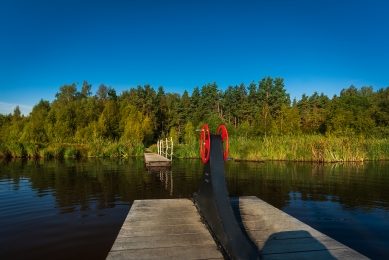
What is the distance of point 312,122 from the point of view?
191ft

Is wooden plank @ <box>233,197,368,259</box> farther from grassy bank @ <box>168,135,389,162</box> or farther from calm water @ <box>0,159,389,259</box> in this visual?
grassy bank @ <box>168,135,389,162</box>

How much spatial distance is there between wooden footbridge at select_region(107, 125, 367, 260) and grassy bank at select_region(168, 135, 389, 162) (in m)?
19.5

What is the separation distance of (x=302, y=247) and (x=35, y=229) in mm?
5967

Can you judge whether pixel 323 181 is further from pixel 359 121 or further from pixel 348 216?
pixel 359 121

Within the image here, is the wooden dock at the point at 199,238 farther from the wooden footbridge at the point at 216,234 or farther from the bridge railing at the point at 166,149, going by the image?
the bridge railing at the point at 166,149

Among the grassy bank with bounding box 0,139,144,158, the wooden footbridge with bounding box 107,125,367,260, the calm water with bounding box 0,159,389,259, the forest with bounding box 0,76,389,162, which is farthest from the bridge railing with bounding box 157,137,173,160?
the wooden footbridge with bounding box 107,125,367,260

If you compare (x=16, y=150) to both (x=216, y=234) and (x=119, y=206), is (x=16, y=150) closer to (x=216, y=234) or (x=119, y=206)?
(x=119, y=206)

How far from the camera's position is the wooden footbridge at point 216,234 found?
123 inches

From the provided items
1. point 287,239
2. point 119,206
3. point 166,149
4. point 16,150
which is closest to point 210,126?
point 166,149

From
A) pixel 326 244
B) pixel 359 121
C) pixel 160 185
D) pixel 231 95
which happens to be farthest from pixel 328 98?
pixel 326 244

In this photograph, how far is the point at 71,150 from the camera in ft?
96.7

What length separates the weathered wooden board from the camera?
316 cm

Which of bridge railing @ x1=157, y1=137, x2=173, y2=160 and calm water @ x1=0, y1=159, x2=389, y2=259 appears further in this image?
bridge railing @ x1=157, y1=137, x2=173, y2=160

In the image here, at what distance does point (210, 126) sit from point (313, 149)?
20.4 metres
